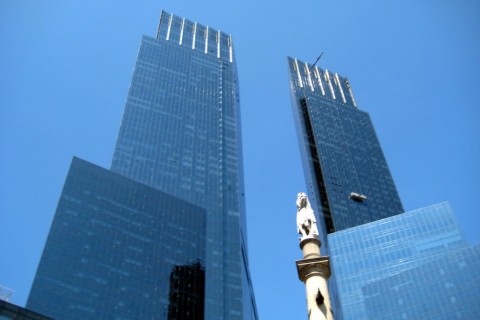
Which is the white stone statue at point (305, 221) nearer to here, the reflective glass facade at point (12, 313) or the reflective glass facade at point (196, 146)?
the reflective glass facade at point (12, 313)

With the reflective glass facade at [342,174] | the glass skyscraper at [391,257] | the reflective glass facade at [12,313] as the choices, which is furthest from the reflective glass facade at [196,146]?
the reflective glass facade at [12,313]

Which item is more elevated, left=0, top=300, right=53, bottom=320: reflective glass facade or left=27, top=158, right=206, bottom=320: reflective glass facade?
left=27, top=158, right=206, bottom=320: reflective glass facade

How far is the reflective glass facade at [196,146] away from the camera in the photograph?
14050 centimetres

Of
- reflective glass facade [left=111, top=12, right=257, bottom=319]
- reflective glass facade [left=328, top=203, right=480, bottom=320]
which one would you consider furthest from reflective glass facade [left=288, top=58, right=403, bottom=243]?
reflective glass facade [left=328, top=203, right=480, bottom=320]

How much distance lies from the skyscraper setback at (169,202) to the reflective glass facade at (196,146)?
0.35 metres

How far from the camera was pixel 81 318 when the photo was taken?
97.4 m

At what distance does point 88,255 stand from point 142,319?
1589 centimetres

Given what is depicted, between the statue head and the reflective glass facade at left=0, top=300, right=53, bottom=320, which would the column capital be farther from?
the reflective glass facade at left=0, top=300, right=53, bottom=320

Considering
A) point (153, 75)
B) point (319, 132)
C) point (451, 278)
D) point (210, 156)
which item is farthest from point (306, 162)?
point (451, 278)

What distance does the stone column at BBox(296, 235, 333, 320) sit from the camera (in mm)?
22641

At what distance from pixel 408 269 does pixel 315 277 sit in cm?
9091

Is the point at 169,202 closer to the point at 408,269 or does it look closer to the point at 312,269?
the point at 408,269

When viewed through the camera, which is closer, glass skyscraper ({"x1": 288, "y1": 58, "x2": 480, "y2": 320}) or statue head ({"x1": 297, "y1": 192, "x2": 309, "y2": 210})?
statue head ({"x1": 297, "y1": 192, "x2": 309, "y2": 210})

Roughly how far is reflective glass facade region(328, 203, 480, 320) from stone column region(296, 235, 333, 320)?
77711 millimetres
